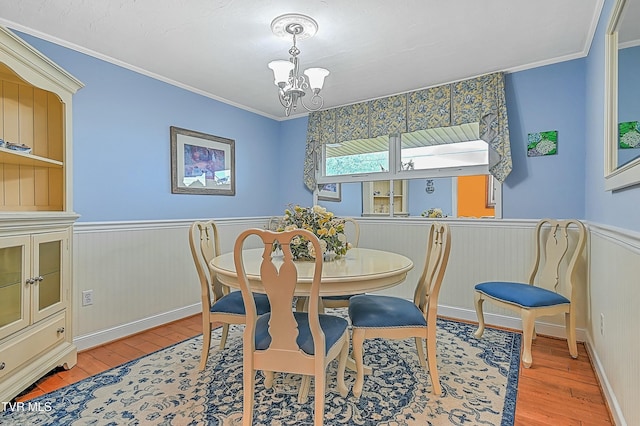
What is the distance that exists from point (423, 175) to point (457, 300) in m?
1.29

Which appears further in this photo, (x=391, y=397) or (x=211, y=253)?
(x=211, y=253)

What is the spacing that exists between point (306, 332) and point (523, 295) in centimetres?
166

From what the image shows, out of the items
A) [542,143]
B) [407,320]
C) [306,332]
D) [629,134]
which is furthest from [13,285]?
[542,143]

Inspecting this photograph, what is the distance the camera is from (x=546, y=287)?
2754mm

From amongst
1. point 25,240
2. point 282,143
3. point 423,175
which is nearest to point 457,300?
point 423,175

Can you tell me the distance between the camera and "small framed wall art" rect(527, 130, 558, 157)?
2.83 metres

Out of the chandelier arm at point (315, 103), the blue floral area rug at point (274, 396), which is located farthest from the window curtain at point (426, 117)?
the blue floral area rug at point (274, 396)

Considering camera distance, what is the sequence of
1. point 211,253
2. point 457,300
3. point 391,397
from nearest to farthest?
point 391,397 → point 211,253 → point 457,300

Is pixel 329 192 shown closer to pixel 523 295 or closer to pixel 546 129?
pixel 546 129

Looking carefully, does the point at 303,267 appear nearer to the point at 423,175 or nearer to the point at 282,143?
the point at 423,175

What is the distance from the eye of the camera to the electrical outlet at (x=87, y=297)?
2.62m

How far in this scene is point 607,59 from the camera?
1.93 m

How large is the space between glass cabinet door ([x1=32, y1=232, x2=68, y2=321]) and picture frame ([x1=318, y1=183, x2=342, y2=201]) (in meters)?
2.69

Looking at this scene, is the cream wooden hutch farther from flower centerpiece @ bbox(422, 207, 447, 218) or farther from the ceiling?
flower centerpiece @ bbox(422, 207, 447, 218)
